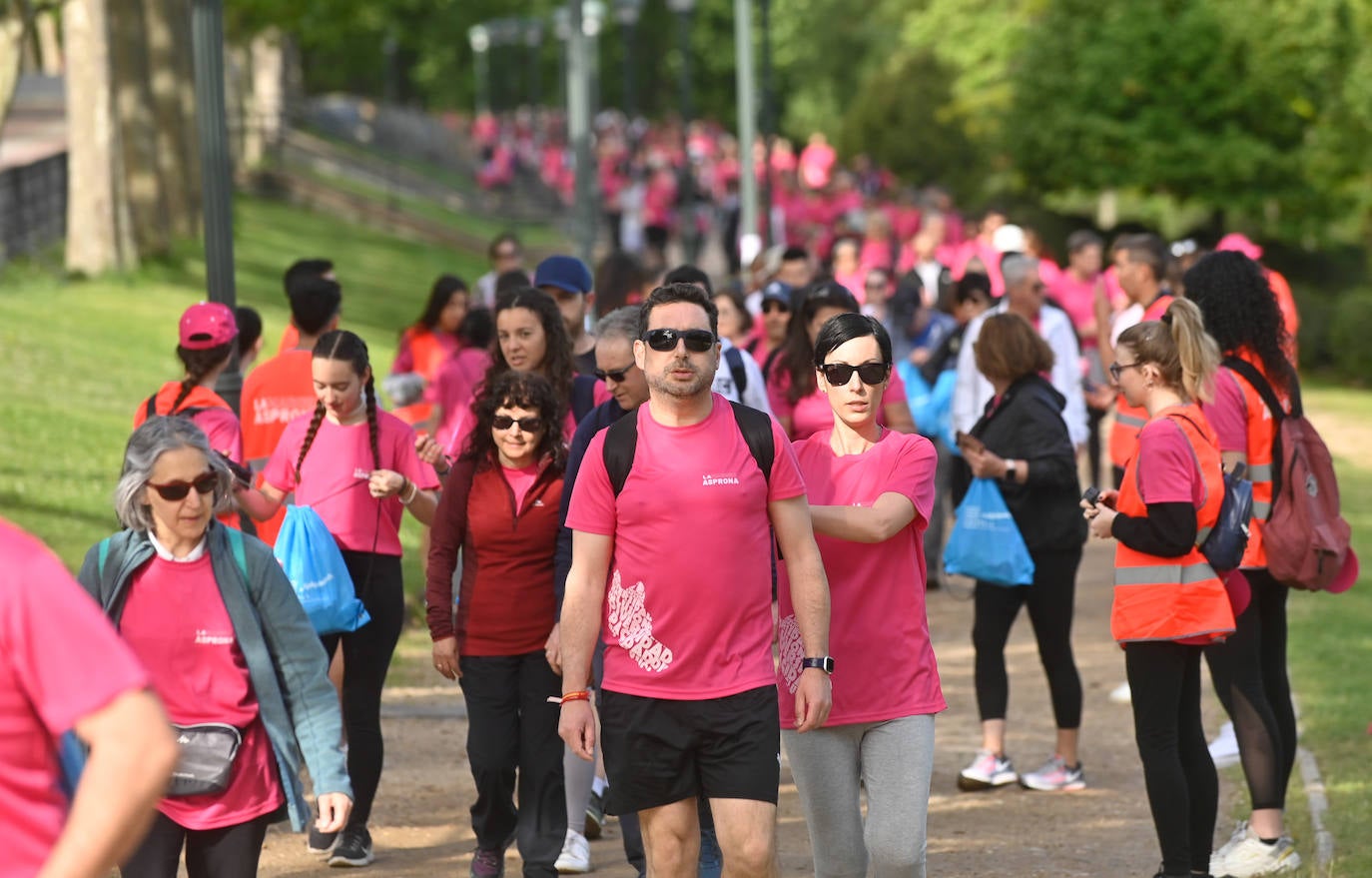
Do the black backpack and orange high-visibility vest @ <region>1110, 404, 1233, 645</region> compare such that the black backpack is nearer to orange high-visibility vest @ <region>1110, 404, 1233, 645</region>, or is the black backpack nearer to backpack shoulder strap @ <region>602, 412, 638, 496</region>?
backpack shoulder strap @ <region>602, 412, 638, 496</region>

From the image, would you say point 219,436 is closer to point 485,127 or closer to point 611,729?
point 611,729

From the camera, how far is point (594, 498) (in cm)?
508

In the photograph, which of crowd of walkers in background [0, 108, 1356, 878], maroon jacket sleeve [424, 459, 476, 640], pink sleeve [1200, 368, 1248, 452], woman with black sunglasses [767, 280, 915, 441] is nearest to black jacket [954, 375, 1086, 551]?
crowd of walkers in background [0, 108, 1356, 878]

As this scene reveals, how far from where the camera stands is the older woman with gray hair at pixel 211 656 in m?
4.57

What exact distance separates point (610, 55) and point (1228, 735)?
8058cm

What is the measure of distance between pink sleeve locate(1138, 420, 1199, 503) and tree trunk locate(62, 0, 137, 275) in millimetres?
18678

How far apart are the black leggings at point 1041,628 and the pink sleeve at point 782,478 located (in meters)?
3.25

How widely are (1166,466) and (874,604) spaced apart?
1338mm

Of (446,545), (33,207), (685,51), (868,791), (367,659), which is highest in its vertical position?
(685,51)

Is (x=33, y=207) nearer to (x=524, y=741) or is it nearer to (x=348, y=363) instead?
(x=348, y=363)

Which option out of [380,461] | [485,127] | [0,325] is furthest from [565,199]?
[380,461]

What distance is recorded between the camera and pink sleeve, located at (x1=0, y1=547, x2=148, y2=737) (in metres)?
2.62

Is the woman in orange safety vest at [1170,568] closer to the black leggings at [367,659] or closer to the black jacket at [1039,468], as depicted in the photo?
the black jacket at [1039,468]

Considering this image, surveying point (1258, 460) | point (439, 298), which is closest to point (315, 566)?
point (1258, 460)
